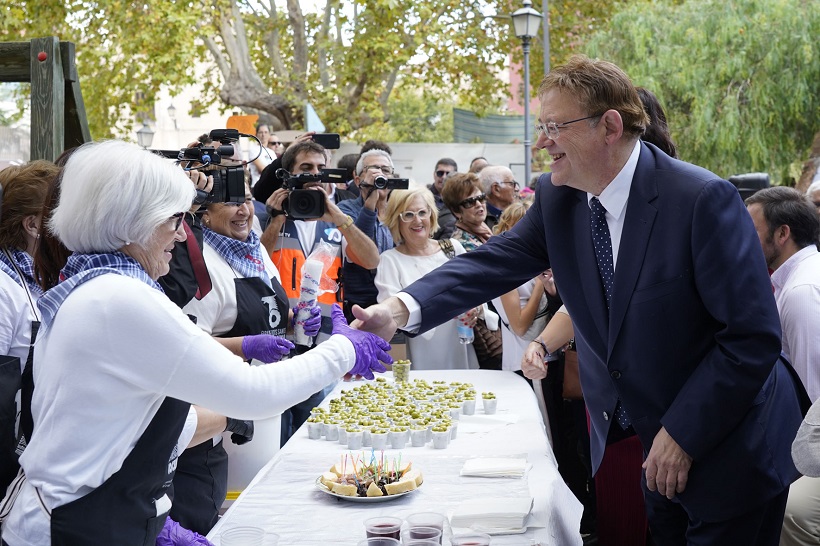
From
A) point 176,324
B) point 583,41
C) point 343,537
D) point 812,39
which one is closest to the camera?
point 176,324

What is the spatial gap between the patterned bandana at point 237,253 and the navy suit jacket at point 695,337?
158cm

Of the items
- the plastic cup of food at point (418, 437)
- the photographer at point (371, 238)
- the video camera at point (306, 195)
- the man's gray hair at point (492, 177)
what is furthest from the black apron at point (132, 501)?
the man's gray hair at point (492, 177)

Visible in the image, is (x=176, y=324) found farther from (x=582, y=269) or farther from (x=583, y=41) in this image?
(x=583, y=41)

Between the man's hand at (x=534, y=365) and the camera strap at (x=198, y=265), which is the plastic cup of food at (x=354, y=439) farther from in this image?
the man's hand at (x=534, y=365)

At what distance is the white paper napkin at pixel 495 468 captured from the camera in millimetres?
2877

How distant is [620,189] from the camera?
2531 mm

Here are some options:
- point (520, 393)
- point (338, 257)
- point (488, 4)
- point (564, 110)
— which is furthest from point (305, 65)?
point (564, 110)

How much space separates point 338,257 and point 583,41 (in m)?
14.8

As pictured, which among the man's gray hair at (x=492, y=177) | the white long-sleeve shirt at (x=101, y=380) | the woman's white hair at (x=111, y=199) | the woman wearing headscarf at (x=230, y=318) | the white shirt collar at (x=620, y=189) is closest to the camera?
the white long-sleeve shirt at (x=101, y=380)

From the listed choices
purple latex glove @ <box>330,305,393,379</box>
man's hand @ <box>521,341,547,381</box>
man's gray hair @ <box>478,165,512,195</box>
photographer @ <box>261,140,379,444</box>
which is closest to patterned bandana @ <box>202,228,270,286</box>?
photographer @ <box>261,140,379,444</box>

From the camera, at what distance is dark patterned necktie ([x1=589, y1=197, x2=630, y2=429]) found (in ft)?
8.39

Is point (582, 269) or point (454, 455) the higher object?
point (582, 269)

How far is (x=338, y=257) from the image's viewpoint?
17.1 ft

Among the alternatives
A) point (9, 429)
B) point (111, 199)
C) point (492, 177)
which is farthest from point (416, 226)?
point (111, 199)
